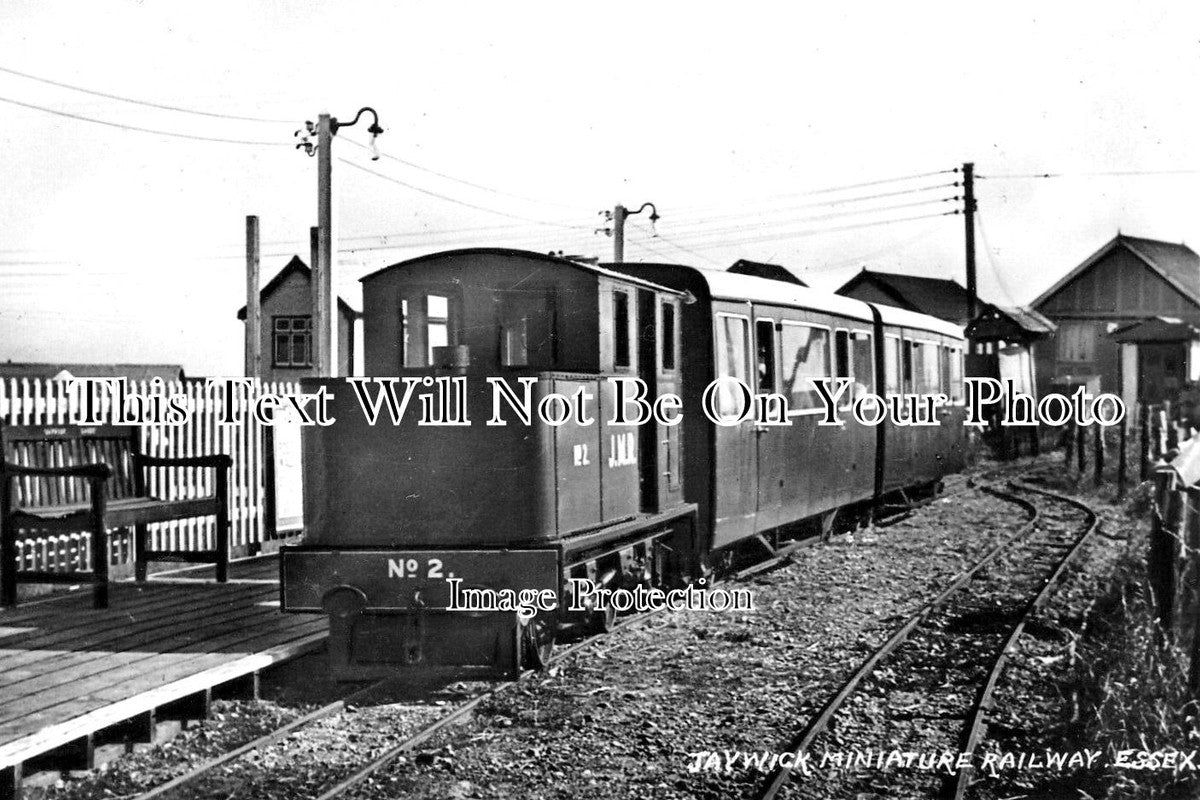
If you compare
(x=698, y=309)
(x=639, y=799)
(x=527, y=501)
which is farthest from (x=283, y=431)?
(x=639, y=799)

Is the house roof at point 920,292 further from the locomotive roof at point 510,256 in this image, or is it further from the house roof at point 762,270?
the locomotive roof at point 510,256

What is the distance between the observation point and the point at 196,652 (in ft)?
21.5

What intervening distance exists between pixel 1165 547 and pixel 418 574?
18.0ft

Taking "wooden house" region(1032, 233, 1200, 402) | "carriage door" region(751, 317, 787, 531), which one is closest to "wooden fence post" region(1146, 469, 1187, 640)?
"carriage door" region(751, 317, 787, 531)

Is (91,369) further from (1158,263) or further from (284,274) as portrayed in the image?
(1158,263)

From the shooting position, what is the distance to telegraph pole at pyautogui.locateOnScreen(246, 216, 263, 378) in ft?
64.6

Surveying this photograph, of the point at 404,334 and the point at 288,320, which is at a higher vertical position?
the point at 288,320

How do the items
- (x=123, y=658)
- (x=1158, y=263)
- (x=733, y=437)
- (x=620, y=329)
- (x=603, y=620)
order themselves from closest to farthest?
(x=123, y=658) < (x=620, y=329) < (x=603, y=620) < (x=733, y=437) < (x=1158, y=263)

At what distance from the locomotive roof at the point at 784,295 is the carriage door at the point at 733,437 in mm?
231

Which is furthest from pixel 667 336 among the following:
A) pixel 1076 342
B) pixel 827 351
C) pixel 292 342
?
pixel 1076 342

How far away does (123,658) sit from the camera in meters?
6.38

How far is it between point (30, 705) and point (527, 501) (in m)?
2.83

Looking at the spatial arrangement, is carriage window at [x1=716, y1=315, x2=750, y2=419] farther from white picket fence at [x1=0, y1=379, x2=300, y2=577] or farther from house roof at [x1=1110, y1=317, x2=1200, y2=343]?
house roof at [x1=1110, y1=317, x2=1200, y2=343]

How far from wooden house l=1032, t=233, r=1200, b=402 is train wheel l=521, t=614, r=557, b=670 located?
37.6 meters
